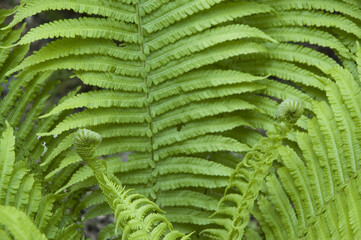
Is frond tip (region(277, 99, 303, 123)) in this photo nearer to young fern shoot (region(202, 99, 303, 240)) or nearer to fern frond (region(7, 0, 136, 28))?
young fern shoot (region(202, 99, 303, 240))

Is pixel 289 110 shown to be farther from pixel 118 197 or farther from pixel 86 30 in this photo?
pixel 86 30

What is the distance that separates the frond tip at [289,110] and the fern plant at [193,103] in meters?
0.31

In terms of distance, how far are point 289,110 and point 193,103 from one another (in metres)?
0.54

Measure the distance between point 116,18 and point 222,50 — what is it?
34cm

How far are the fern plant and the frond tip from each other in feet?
1.00

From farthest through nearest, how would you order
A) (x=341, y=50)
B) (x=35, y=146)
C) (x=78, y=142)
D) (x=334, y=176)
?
(x=35, y=146), (x=341, y=50), (x=334, y=176), (x=78, y=142)

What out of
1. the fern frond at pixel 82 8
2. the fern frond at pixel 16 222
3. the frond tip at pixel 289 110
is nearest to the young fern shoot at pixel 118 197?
the fern frond at pixel 16 222

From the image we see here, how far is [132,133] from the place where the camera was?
4.24ft

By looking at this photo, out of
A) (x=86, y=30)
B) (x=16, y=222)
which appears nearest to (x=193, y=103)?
(x=86, y=30)

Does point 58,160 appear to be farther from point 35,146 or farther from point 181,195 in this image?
point 181,195

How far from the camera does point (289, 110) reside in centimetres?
80

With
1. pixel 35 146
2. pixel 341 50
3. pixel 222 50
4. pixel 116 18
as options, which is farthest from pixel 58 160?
pixel 341 50

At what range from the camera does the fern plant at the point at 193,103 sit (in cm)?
114

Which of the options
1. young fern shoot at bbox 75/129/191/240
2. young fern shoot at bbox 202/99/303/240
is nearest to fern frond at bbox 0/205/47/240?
young fern shoot at bbox 75/129/191/240
